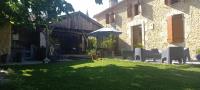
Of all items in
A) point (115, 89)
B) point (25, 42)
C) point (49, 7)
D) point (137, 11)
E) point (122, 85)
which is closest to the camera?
point (115, 89)

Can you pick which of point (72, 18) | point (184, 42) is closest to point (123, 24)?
point (72, 18)

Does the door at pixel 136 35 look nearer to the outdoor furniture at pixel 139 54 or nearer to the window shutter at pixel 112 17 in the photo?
the window shutter at pixel 112 17

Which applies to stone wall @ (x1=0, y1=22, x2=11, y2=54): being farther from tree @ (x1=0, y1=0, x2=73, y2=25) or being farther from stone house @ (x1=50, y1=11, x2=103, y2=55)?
stone house @ (x1=50, y1=11, x2=103, y2=55)

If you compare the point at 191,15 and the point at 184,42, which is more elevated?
the point at 191,15

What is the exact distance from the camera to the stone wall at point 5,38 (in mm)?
16903

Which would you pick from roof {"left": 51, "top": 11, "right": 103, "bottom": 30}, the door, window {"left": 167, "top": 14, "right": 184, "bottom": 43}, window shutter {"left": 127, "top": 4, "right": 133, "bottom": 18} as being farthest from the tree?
window shutter {"left": 127, "top": 4, "right": 133, "bottom": 18}

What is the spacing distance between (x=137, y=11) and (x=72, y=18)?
196 inches

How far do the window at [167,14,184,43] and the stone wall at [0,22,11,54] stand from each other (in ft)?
30.5

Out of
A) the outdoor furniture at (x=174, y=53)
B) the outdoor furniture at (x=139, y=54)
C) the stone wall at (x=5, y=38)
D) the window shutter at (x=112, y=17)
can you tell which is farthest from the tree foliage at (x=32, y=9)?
the window shutter at (x=112, y=17)

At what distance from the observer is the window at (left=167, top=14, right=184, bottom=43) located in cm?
1847

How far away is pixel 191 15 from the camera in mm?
17656

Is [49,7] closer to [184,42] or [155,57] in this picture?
[155,57]

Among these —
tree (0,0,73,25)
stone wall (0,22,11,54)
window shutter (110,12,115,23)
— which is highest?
window shutter (110,12,115,23)

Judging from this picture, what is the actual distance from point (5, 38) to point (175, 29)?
9813 millimetres
